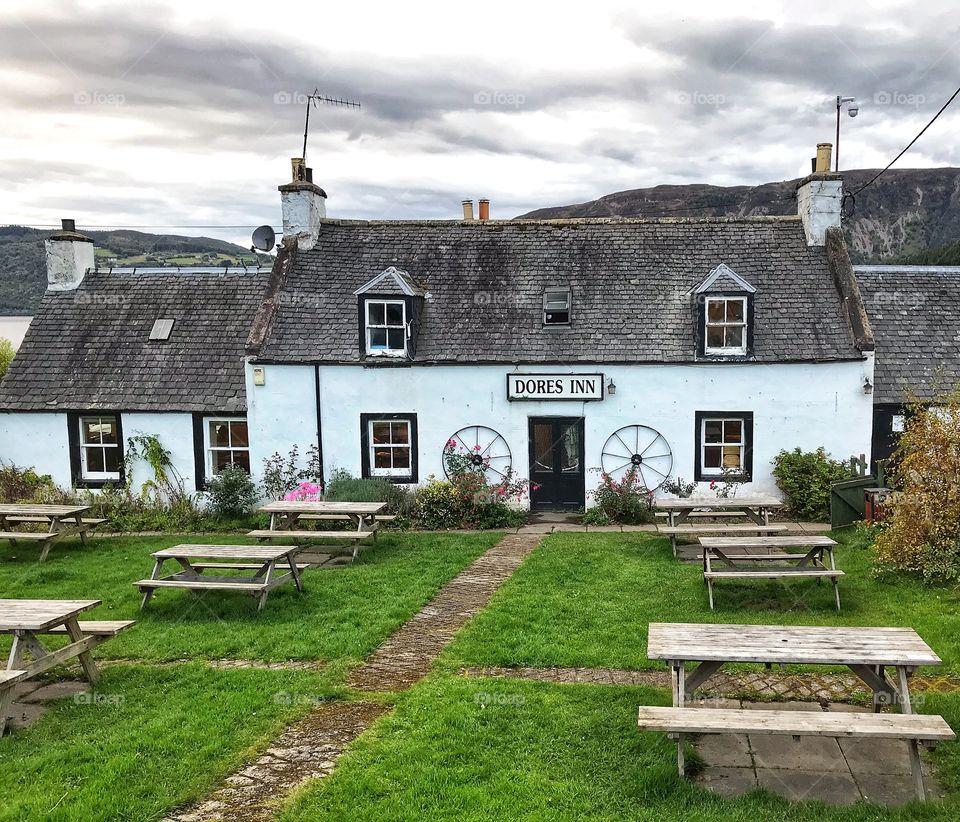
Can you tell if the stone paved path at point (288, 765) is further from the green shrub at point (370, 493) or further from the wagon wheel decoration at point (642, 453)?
the wagon wheel decoration at point (642, 453)

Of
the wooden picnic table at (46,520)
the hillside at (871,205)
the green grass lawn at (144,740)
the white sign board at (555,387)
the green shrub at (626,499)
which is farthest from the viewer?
the hillside at (871,205)

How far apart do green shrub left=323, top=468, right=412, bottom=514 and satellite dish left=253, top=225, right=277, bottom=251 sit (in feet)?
24.9

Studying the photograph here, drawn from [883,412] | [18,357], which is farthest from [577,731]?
[18,357]

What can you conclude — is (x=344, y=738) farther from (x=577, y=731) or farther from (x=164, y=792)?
(x=577, y=731)

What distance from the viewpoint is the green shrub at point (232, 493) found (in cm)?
1631

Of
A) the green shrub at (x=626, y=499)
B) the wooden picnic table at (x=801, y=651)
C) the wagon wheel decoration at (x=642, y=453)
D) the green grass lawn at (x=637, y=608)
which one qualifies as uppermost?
the wagon wheel decoration at (x=642, y=453)

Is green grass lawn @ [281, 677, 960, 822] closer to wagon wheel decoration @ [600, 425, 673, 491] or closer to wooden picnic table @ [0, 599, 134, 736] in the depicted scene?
wooden picnic table @ [0, 599, 134, 736]

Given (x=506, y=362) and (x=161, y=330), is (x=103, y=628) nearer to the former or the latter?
(x=506, y=362)

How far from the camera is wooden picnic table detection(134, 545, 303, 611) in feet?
32.7

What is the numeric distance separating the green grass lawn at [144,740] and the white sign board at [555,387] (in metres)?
9.50

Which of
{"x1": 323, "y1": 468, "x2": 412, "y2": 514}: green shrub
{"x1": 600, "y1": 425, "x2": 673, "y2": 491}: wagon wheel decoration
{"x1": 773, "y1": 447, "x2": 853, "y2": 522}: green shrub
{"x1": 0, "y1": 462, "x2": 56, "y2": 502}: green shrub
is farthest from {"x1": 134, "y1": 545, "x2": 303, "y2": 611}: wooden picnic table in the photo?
{"x1": 773, "y1": 447, "x2": 853, "y2": 522}: green shrub

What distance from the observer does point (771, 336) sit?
16.2m

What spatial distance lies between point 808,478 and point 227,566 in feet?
38.0

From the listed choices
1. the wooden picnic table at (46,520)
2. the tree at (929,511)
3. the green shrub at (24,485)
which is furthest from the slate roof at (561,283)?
the green shrub at (24,485)
